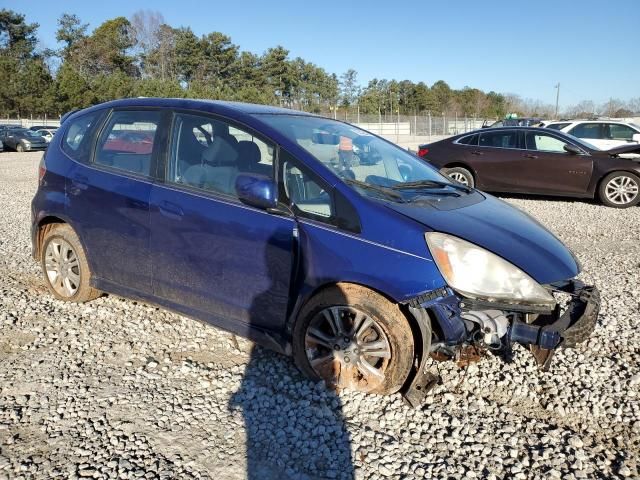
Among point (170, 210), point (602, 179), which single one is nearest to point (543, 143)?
point (602, 179)

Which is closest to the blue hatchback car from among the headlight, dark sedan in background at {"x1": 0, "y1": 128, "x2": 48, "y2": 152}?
the headlight

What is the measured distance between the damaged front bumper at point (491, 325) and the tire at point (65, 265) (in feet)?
9.10

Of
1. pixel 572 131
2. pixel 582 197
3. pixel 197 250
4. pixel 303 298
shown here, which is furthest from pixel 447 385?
pixel 572 131

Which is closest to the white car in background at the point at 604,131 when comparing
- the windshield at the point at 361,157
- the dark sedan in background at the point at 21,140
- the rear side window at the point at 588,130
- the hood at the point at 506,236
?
the rear side window at the point at 588,130

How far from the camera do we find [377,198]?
301 cm

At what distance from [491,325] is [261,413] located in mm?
1394

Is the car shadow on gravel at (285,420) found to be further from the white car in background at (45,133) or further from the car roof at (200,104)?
the white car in background at (45,133)

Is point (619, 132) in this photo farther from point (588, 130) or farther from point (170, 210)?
point (170, 210)

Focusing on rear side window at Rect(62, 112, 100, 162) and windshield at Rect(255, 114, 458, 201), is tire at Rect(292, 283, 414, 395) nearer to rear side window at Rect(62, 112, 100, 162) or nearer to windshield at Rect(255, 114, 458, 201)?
windshield at Rect(255, 114, 458, 201)

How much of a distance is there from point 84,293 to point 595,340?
4.08m

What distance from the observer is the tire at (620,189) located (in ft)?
30.9

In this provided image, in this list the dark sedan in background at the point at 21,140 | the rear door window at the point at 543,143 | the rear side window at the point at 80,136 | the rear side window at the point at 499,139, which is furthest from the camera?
the dark sedan in background at the point at 21,140

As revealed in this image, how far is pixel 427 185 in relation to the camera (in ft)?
11.9

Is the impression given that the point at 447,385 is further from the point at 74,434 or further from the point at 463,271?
the point at 74,434
